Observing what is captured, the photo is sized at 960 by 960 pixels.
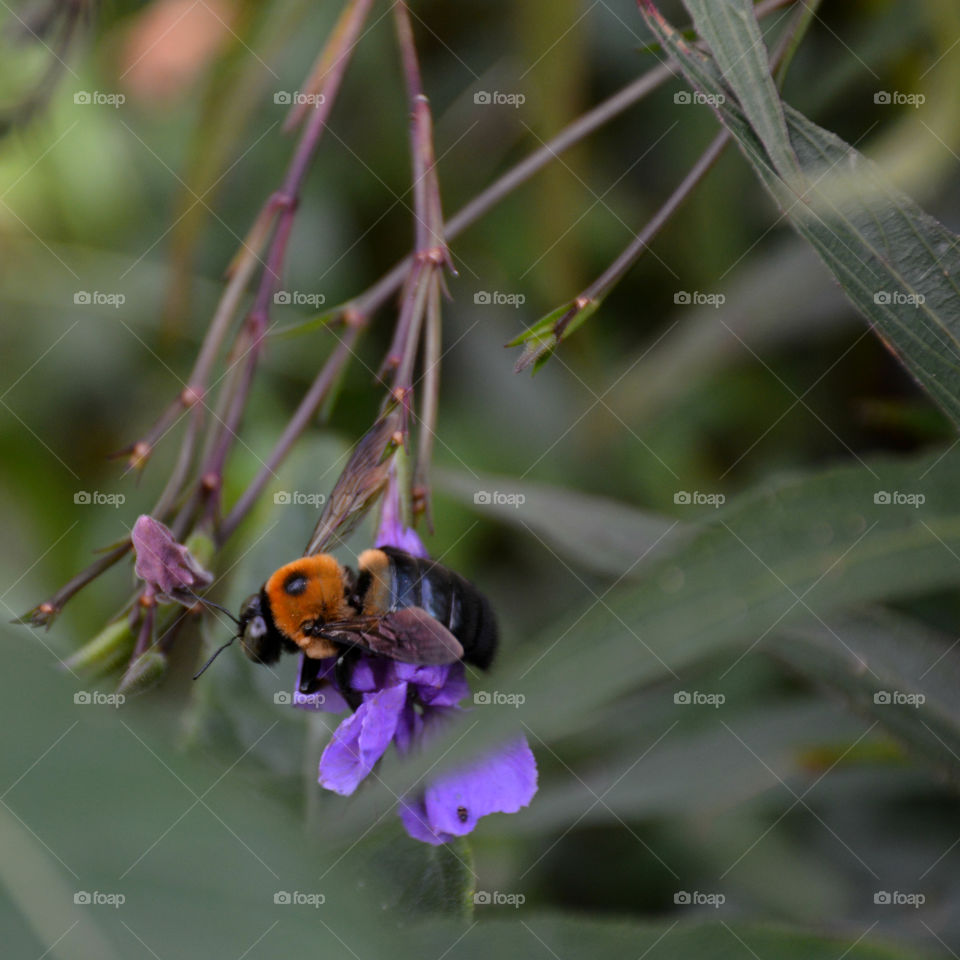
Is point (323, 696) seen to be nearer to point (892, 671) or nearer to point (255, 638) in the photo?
point (255, 638)

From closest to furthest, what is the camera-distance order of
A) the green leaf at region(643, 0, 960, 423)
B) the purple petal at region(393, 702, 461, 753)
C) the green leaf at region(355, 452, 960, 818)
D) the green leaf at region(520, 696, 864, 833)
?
the green leaf at region(355, 452, 960, 818), the green leaf at region(643, 0, 960, 423), the purple petal at region(393, 702, 461, 753), the green leaf at region(520, 696, 864, 833)

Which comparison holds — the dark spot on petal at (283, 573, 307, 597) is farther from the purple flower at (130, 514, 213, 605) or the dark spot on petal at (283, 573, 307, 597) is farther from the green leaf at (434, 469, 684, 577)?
the green leaf at (434, 469, 684, 577)

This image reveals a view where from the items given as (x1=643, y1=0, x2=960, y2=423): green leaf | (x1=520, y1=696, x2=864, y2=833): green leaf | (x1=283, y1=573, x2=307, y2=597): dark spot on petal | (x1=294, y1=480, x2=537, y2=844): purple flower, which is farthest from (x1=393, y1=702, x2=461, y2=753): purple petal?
(x1=520, y1=696, x2=864, y2=833): green leaf

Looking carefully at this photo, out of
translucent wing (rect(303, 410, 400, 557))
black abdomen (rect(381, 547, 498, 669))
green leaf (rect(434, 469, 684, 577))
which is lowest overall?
black abdomen (rect(381, 547, 498, 669))

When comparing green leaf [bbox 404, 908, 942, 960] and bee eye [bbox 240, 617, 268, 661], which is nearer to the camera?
green leaf [bbox 404, 908, 942, 960]

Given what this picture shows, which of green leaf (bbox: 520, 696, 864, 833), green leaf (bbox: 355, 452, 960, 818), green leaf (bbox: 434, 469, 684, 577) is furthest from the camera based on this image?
green leaf (bbox: 520, 696, 864, 833)

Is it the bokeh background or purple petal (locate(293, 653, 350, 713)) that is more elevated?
the bokeh background

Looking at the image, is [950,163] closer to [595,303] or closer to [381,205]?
[595,303]

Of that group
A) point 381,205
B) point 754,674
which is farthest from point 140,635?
point 381,205
